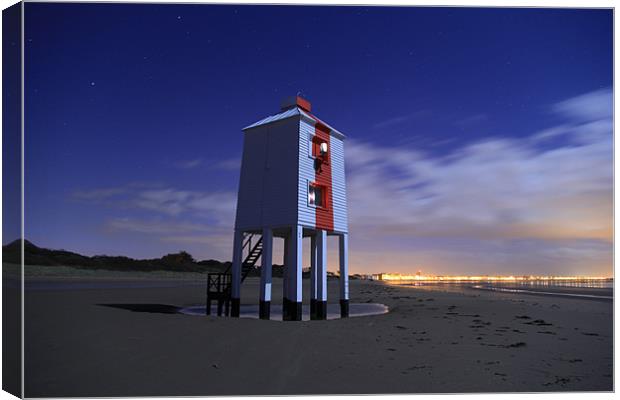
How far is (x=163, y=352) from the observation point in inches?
441

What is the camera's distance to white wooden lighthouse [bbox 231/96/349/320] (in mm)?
19109

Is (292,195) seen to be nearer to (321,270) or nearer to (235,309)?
(321,270)

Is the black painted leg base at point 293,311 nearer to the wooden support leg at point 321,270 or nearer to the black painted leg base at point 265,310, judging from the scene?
the black painted leg base at point 265,310

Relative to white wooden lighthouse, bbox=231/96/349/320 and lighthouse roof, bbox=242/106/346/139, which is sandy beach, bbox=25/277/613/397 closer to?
white wooden lighthouse, bbox=231/96/349/320

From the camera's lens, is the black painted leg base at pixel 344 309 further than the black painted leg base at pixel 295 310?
Yes

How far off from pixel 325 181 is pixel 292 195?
7.40ft

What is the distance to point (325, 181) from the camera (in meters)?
20.6

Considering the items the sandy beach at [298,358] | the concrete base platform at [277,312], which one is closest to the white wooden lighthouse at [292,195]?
the concrete base platform at [277,312]

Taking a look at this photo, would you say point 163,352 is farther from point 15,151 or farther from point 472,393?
point 472,393

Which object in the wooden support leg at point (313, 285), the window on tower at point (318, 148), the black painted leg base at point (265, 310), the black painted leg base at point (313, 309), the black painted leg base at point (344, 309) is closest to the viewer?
the black painted leg base at point (265, 310)

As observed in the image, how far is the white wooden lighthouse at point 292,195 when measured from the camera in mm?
19109

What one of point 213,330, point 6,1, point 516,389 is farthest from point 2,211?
point 516,389

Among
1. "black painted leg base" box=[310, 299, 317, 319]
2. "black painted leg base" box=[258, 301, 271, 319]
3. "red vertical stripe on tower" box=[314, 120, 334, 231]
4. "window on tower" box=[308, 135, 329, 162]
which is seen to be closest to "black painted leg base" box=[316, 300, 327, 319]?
"black painted leg base" box=[310, 299, 317, 319]

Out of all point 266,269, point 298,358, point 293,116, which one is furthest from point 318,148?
point 298,358
